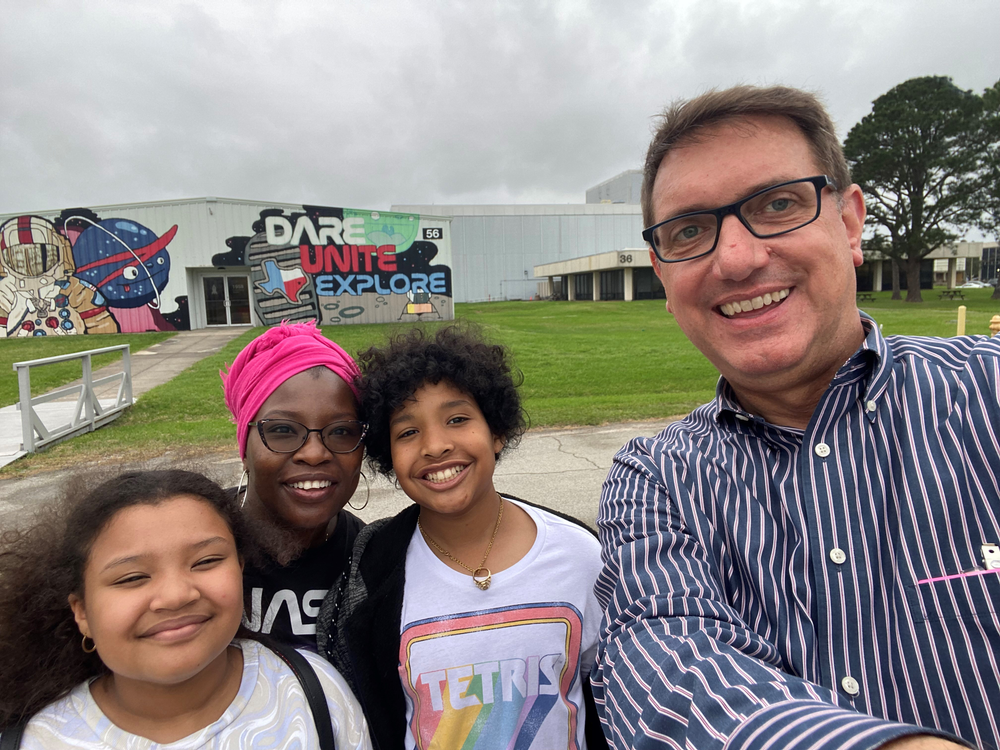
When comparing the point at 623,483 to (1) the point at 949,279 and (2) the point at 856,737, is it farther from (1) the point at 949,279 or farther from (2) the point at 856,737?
(1) the point at 949,279

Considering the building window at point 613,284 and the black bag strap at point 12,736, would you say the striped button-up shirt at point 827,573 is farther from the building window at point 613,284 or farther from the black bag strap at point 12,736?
the building window at point 613,284

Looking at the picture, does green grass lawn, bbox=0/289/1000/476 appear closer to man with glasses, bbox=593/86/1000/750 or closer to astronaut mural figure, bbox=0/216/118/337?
man with glasses, bbox=593/86/1000/750

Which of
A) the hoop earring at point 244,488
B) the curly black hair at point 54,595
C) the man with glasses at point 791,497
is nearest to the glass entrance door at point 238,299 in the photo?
the hoop earring at point 244,488

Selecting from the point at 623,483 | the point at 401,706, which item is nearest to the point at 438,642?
the point at 401,706

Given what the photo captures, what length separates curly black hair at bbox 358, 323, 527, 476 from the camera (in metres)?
1.92

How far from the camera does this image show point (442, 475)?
1.82m

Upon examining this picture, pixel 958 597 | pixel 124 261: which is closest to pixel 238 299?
pixel 124 261

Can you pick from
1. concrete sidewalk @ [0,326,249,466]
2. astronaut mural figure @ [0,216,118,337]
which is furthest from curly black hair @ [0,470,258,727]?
astronaut mural figure @ [0,216,118,337]

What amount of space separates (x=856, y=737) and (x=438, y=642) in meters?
1.07

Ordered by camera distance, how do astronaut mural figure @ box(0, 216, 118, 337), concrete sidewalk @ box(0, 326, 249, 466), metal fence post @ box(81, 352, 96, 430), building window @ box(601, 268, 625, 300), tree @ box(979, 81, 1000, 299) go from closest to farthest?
concrete sidewalk @ box(0, 326, 249, 466) → metal fence post @ box(81, 352, 96, 430) → astronaut mural figure @ box(0, 216, 118, 337) → tree @ box(979, 81, 1000, 299) → building window @ box(601, 268, 625, 300)

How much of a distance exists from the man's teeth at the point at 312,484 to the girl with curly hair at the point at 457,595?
0.21 metres

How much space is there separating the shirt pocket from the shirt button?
0.58 feet

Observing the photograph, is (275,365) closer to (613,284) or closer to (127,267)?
(127,267)

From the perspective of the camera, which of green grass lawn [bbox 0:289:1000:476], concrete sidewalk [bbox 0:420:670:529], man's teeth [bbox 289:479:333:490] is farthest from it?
green grass lawn [bbox 0:289:1000:476]
